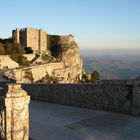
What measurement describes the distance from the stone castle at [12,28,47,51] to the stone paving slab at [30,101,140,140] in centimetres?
5923

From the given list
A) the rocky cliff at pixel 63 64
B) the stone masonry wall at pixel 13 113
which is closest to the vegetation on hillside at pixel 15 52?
the rocky cliff at pixel 63 64

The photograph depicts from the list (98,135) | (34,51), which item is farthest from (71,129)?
(34,51)

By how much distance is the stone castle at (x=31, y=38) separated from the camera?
2825 inches

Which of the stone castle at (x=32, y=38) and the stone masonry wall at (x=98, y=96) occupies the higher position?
the stone castle at (x=32, y=38)

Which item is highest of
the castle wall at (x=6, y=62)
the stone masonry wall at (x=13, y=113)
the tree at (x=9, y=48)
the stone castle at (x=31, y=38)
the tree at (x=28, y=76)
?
the stone castle at (x=31, y=38)

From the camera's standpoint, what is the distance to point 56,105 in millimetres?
14758

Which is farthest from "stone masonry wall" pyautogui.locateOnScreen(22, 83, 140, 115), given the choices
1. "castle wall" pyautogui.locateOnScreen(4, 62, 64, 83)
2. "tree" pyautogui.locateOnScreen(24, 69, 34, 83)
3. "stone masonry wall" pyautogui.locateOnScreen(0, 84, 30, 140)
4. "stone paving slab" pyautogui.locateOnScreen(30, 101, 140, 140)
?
"tree" pyautogui.locateOnScreen(24, 69, 34, 83)

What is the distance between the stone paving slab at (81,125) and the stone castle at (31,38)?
59.2m

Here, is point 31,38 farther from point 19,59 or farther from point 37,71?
point 37,71

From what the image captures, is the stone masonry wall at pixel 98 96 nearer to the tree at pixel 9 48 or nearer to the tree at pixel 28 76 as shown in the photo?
the tree at pixel 28 76

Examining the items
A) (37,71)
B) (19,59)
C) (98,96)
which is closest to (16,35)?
(19,59)

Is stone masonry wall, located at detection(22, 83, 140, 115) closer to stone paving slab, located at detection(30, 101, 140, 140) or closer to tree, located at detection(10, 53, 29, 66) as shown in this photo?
stone paving slab, located at detection(30, 101, 140, 140)

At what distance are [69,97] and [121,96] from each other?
2957 mm

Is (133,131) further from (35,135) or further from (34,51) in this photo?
(34,51)
